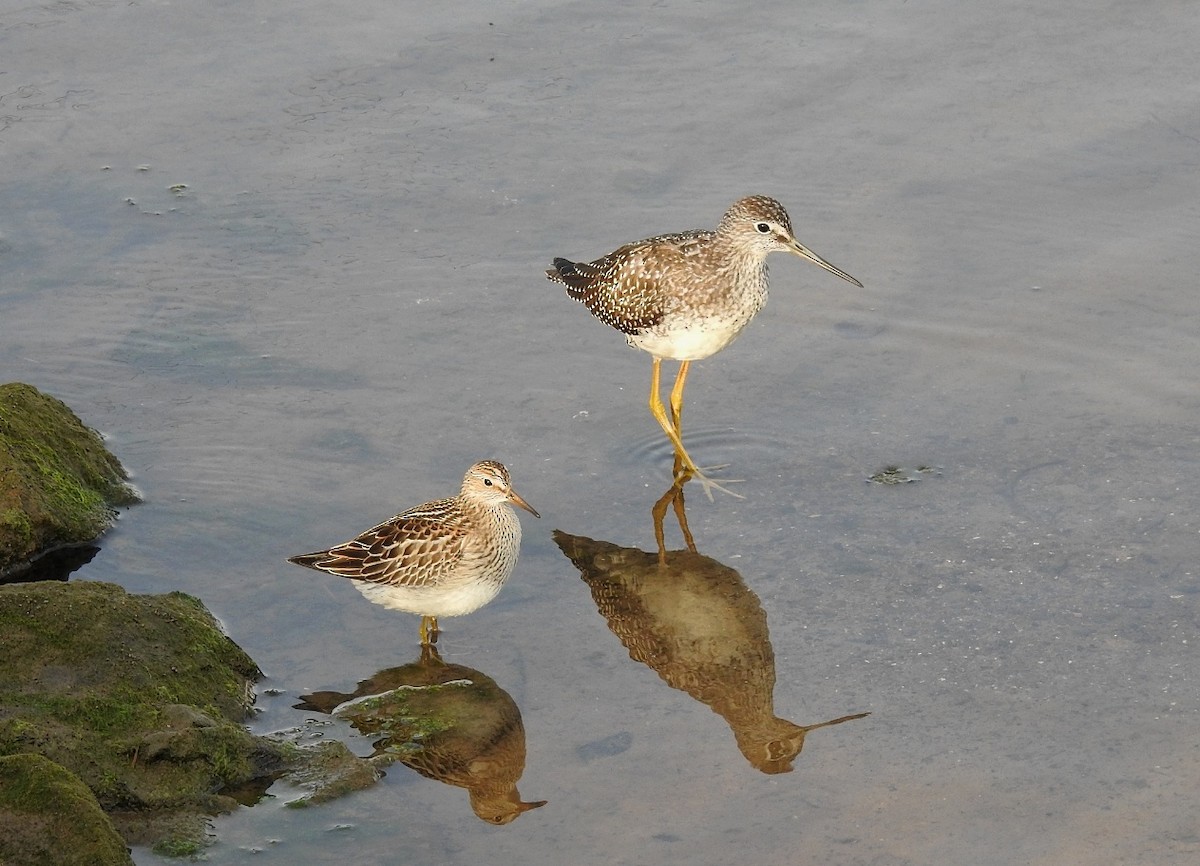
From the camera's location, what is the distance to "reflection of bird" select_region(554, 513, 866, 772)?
691 centimetres

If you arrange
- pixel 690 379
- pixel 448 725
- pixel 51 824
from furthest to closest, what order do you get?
pixel 690 379 → pixel 448 725 → pixel 51 824

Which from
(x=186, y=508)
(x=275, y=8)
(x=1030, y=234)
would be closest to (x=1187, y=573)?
(x=1030, y=234)

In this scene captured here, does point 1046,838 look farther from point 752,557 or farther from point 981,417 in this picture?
point 981,417

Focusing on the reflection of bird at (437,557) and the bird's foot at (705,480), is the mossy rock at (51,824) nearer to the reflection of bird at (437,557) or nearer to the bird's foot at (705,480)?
the reflection of bird at (437,557)

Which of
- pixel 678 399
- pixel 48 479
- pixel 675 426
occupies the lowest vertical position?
pixel 675 426

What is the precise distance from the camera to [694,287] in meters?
9.16

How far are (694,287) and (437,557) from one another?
2.63 meters

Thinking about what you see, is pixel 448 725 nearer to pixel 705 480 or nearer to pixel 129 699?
pixel 129 699

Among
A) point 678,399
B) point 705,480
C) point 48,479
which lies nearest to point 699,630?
point 705,480

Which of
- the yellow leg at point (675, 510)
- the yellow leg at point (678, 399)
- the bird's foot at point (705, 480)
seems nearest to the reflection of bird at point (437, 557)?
the yellow leg at point (675, 510)

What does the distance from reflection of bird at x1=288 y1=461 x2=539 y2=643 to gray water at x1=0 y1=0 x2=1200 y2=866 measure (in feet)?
1.04

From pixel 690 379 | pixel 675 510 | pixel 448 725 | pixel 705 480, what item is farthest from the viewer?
pixel 690 379

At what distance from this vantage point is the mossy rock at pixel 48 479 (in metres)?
7.55

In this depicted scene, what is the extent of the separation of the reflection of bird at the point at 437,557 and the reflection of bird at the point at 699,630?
2.20ft
